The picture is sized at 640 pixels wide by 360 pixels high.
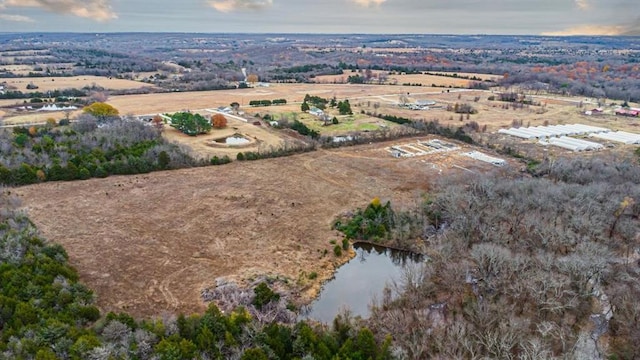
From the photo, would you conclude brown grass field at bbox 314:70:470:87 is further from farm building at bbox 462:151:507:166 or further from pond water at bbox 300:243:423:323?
pond water at bbox 300:243:423:323

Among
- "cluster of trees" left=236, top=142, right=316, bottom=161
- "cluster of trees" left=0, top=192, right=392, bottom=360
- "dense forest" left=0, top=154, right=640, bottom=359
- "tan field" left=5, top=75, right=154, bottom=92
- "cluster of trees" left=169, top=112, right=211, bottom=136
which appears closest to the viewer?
"cluster of trees" left=0, top=192, right=392, bottom=360

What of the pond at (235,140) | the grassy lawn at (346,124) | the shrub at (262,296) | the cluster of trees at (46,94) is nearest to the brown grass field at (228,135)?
the pond at (235,140)

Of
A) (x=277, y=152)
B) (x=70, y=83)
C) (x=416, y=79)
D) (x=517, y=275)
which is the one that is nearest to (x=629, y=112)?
(x=416, y=79)

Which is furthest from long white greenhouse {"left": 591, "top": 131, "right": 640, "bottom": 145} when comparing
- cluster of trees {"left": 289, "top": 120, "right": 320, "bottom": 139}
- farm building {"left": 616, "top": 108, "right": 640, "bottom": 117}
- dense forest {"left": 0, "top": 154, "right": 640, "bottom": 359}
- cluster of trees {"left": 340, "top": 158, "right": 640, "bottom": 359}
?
cluster of trees {"left": 289, "top": 120, "right": 320, "bottom": 139}

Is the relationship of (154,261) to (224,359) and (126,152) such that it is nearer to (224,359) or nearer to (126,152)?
(224,359)

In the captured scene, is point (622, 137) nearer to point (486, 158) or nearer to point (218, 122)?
point (486, 158)

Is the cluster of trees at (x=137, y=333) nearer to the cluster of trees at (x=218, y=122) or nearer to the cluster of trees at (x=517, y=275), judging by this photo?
the cluster of trees at (x=517, y=275)
